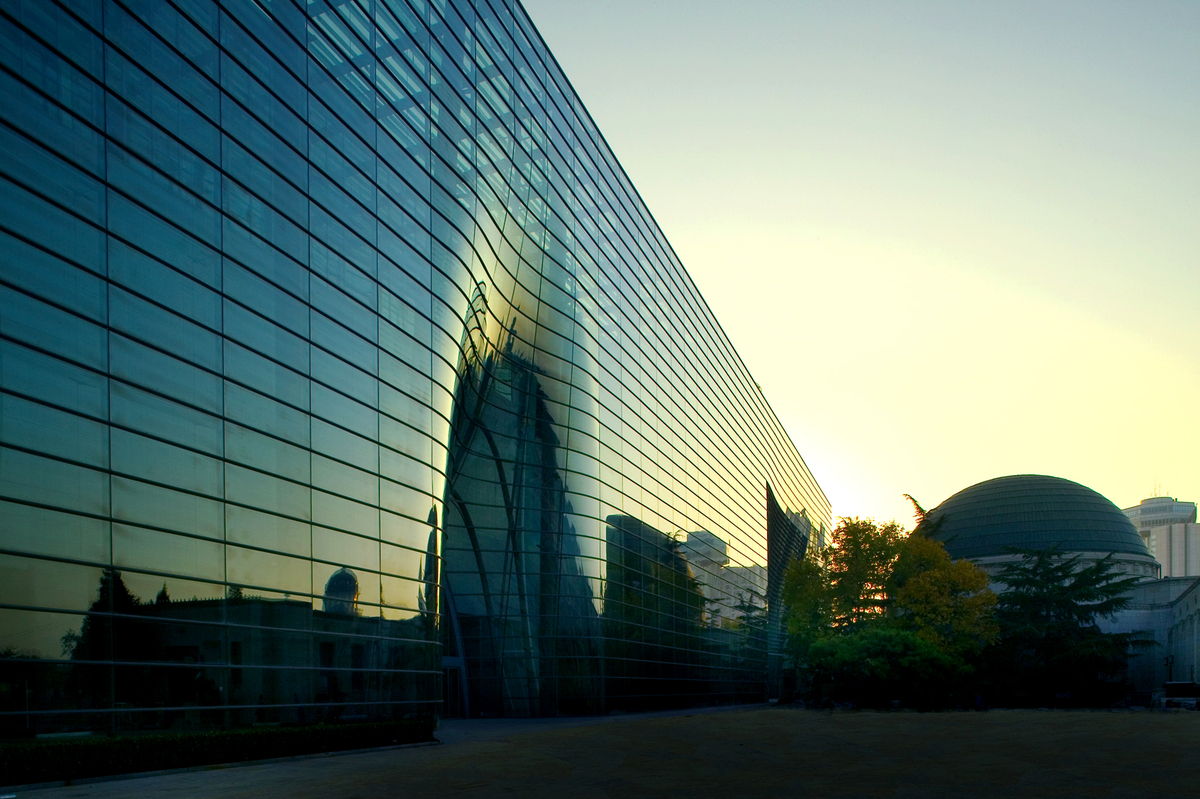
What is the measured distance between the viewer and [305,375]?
28.8 meters

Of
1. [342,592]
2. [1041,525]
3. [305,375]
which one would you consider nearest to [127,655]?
[342,592]

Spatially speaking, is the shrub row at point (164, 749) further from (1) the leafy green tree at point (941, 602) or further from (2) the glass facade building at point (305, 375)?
(1) the leafy green tree at point (941, 602)

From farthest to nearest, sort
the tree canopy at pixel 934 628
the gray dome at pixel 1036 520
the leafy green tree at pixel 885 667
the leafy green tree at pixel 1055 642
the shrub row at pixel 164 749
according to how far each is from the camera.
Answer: the gray dome at pixel 1036 520, the leafy green tree at pixel 1055 642, the tree canopy at pixel 934 628, the leafy green tree at pixel 885 667, the shrub row at pixel 164 749

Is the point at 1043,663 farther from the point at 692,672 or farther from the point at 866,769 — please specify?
the point at 866,769

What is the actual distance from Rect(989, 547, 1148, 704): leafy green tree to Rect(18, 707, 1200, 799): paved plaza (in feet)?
127

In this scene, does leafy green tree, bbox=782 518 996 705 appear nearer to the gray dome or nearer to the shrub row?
the shrub row

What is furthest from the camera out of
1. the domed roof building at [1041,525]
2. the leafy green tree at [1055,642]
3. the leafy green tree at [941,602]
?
the domed roof building at [1041,525]

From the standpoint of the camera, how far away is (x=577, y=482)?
49.0 m

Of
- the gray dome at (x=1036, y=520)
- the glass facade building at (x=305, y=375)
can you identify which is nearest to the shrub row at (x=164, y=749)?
the glass facade building at (x=305, y=375)

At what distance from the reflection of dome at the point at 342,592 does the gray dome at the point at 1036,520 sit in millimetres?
87365

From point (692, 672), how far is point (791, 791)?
46.4 meters

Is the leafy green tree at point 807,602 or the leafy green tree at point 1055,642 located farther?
the leafy green tree at point 1055,642

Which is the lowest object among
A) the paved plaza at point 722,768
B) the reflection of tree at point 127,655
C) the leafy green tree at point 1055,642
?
the leafy green tree at point 1055,642

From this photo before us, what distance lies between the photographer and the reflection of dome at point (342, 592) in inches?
1144
